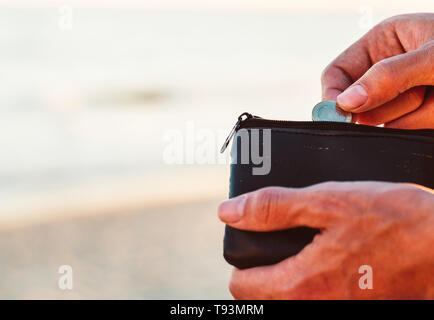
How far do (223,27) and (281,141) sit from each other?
11.1 metres

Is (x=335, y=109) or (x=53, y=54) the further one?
(x=53, y=54)

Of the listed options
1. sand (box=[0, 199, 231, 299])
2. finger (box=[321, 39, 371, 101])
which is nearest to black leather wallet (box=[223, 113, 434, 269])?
finger (box=[321, 39, 371, 101])

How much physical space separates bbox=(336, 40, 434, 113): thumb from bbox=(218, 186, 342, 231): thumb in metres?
0.62

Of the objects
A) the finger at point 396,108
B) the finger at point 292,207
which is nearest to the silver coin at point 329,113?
the finger at point 396,108

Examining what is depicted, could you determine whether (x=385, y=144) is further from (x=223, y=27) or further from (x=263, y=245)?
(x=223, y=27)

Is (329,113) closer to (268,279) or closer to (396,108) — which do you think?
(396,108)

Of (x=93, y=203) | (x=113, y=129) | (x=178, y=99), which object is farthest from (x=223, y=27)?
(x=93, y=203)

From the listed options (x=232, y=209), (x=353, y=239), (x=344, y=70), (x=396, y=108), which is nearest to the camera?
(x=353, y=239)

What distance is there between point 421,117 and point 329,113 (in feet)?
1.45

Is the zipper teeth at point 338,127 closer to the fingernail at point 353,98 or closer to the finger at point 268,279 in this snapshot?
the fingernail at point 353,98

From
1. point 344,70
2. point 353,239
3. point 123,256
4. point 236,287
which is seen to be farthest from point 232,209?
point 123,256

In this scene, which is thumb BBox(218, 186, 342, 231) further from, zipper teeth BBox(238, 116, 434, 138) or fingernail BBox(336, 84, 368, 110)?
fingernail BBox(336, 84, 368, 110)

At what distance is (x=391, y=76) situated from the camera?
1823 mm

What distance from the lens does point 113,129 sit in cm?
800
